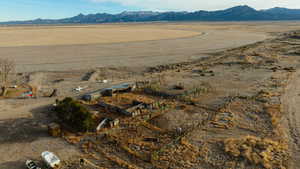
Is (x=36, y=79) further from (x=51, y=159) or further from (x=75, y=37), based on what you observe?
(x=75, y=37)

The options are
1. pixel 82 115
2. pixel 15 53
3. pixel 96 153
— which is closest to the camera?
pixel 96 153

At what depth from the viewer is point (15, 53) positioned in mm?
52094

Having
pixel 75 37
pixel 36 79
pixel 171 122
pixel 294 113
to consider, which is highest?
pixel 75 37

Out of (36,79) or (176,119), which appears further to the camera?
(36,79)

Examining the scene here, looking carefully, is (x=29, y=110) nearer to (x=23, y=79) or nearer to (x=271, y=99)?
(x=23, y=79)

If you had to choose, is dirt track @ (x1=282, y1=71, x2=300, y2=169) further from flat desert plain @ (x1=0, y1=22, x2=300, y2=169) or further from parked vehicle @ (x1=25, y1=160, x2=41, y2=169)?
parked vehicle @ (x1=25, y1=160, x2=41, y2=169)

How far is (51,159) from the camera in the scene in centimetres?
1206

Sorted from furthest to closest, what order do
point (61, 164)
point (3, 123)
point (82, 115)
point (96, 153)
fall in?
point (3, 123) → point (82, 115) → point (96, 153) → point (61, 164)

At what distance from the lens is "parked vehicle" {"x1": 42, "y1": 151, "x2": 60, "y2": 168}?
1185 centimetres

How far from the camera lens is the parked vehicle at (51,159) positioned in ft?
38.9

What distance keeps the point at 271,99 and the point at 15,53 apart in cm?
5591

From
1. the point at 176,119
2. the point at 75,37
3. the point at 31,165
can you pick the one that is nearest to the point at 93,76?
the point at 176,119

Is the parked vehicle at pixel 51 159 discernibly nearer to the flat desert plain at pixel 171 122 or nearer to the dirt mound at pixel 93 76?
the flat desert plain at pixel 171 122

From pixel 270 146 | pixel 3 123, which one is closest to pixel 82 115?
pixel 3 123
